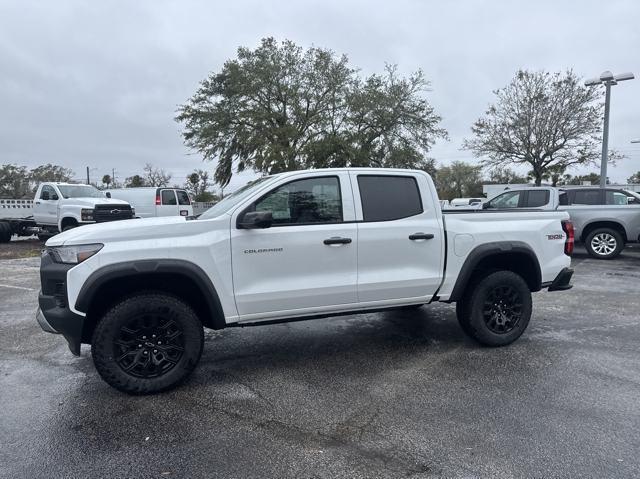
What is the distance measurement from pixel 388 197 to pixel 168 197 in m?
14.7

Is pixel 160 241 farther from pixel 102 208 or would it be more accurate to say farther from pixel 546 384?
pixel 102 208

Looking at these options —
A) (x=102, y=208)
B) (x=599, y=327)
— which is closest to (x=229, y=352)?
(x=599, y=327)

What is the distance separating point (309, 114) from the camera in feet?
88.7

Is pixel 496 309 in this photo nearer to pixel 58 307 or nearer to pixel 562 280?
pixel 562 280

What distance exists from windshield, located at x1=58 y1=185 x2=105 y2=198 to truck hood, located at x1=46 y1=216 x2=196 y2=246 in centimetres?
1276

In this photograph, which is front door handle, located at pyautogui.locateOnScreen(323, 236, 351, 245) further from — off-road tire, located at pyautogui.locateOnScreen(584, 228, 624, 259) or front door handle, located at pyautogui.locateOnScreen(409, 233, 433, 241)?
off-road tire, located at pyautogui.locateOnScreen(584, 228, 624, 259)

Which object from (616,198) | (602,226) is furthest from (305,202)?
(616,198)

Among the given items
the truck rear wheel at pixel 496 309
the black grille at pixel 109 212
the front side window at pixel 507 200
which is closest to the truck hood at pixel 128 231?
the truck rear wheel at pixel 496 309

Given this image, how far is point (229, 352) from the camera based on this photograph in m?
4.75

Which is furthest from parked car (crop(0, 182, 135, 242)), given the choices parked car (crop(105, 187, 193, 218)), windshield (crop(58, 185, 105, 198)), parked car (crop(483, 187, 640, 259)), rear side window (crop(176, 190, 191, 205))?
parked car (crop(483, 187, 640, 259))

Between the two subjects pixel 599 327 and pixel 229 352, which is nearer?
pixel 229 352

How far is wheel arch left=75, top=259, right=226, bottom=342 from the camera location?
135 inches

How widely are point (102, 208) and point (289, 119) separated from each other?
51.0ft

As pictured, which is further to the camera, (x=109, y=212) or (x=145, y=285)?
(x=109, y=212)
